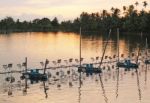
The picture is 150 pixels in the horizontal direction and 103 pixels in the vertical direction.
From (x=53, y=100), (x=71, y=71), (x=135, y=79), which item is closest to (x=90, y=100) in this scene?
(x=53, y=100)

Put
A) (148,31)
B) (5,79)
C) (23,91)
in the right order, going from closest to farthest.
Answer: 1. (23,91)
2. (5,79)
3. (148,31)

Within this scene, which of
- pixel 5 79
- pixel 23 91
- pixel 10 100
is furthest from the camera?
pixel 5 79

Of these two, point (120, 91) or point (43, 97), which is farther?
point (120, 91)

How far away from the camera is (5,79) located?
6084 cm

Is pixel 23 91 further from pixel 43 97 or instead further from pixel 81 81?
pixel 81 81

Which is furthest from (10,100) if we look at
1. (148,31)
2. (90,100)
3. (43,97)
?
(148,31)

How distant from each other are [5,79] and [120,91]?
15917 mm

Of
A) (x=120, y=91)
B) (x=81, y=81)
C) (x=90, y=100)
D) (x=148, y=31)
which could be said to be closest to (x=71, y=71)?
(x=81, y=81)

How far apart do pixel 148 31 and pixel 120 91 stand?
144 meters

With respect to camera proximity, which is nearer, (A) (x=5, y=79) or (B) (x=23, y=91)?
(B) (x=23, y=91)

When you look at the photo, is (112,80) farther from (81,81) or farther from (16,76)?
(16,76)

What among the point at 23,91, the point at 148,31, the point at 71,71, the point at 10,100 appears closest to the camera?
the point at 10,100

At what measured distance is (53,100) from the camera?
48.1m

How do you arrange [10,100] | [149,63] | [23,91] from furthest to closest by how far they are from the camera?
[149,63]
[23,91]
[10,100]
